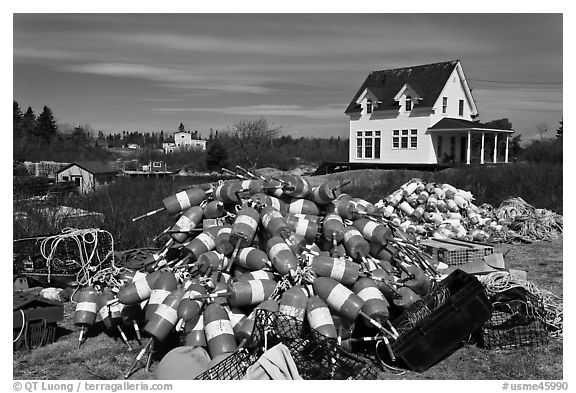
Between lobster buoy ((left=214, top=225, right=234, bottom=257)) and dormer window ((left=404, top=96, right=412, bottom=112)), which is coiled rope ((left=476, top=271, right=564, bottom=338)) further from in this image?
dormer window ((left=404, top=96, right=412, bottom=112))

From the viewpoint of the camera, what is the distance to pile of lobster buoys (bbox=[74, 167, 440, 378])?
4.86 meters

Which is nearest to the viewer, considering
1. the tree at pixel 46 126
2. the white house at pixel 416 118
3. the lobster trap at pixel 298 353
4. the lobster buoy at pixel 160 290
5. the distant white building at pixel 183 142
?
the lobster trap at pixel 298 353

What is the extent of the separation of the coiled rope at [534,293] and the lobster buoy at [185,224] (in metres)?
3.18

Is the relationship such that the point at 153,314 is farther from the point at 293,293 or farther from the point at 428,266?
the point at 428,266

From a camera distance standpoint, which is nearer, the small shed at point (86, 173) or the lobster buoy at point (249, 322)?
the lobster buoy at point (249, 322)

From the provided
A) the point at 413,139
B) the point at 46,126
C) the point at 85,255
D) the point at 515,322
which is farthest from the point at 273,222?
the point at 46,126

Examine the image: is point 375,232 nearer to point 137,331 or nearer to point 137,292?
point 137,292

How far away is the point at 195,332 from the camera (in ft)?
16.0

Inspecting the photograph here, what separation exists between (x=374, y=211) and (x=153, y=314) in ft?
9.82

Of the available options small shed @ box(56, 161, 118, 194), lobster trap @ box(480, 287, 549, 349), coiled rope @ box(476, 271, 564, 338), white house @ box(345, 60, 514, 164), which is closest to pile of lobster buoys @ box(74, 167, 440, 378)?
coiled rope @ box(476, 271, 564, 338)

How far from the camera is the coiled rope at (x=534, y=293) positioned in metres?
5.60

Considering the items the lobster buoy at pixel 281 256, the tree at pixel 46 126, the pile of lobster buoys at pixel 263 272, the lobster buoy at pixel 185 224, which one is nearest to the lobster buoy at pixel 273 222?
the pile of lobster buoys at pixel 263 272

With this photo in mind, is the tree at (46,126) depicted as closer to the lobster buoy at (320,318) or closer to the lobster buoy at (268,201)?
the lobster buoy at (268,201)

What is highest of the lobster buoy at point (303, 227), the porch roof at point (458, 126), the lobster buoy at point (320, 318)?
the porch roof at point (458, 126)
